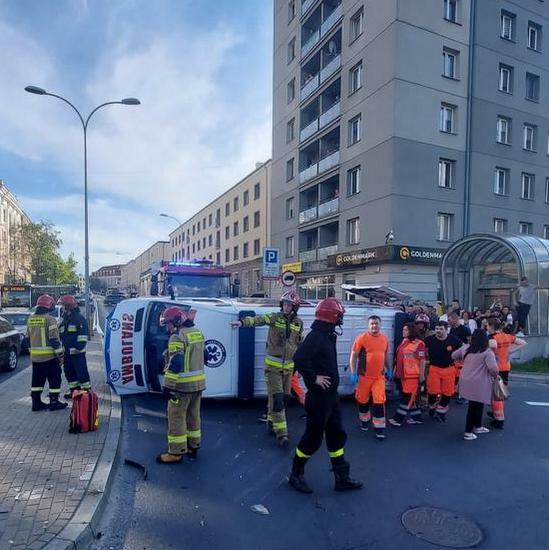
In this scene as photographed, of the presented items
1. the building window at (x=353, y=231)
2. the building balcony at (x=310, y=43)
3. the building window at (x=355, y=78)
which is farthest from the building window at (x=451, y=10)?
the building window at (x=353, y=231)

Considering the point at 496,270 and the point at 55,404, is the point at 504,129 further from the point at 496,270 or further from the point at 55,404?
the point at 55,404

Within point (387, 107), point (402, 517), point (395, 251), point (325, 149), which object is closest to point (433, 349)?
A: point (402, 517)

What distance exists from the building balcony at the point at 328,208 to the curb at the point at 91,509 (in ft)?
69.4

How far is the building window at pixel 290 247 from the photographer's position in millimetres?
30312

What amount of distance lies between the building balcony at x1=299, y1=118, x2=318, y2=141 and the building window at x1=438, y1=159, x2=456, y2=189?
855 centimetres

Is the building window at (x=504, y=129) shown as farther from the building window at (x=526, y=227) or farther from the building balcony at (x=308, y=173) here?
the building balcony at (x=308, y=173)

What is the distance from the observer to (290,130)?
31.0m

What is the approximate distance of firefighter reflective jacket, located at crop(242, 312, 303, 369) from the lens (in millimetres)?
5695

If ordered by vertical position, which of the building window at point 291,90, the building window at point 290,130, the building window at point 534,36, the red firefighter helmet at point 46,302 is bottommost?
the red firefighter helmet at point 46,302

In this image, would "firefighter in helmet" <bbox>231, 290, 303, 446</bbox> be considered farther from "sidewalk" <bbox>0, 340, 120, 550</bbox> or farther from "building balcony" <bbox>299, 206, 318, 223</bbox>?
"building balcony" <bbox>299, 206, 318, 223</bbox>

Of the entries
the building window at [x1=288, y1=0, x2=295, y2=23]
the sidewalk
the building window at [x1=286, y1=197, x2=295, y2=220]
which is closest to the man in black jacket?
the sidewalk

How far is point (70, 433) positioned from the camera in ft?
17.9

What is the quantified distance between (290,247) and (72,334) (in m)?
24.5

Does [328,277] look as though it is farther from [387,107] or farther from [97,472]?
[97,472]
